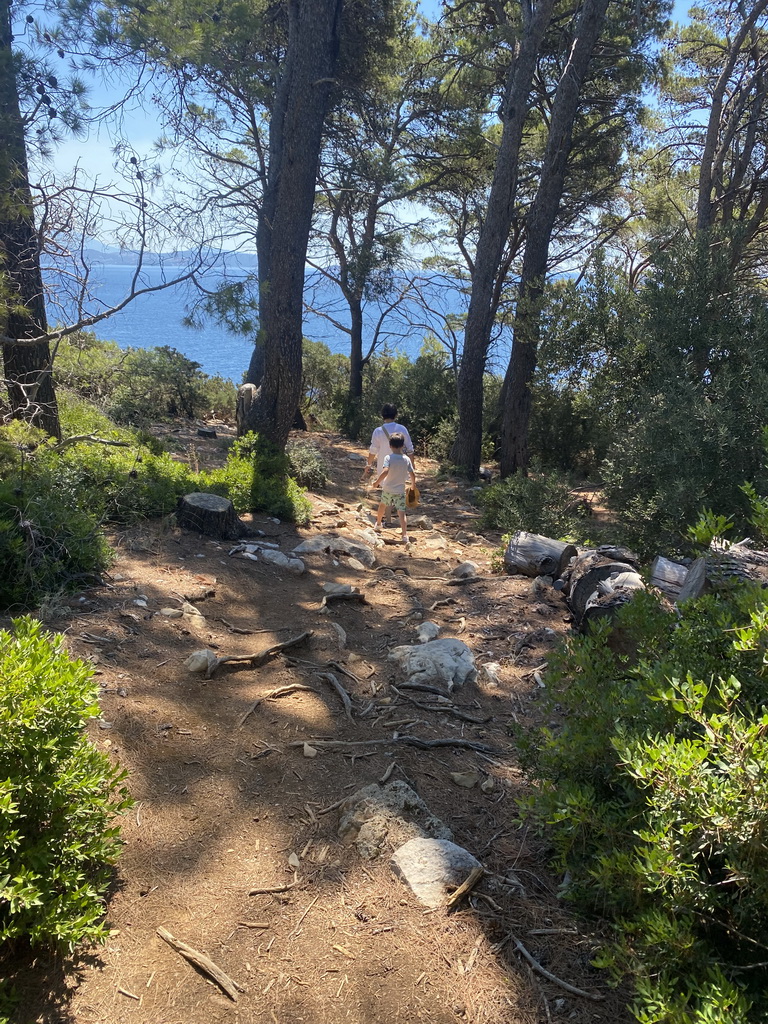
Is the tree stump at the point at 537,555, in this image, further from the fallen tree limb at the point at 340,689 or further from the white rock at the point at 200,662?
the white rock at the point at 200,662

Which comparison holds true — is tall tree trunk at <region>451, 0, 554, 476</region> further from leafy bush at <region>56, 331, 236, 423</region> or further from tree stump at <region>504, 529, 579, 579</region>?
tree stump at <region>504, 529, 579, 579</region>

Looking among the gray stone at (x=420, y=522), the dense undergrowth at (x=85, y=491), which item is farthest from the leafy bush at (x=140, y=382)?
the gray stone at (x=420, y=522)

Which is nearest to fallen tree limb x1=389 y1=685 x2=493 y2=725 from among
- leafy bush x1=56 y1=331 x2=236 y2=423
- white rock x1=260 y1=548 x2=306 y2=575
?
white rock x1=260 y1=548 x2=306 y2=575

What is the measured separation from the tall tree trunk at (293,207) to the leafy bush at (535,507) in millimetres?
3249

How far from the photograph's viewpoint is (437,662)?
15.2ft

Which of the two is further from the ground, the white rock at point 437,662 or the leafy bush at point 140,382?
the leafy bush at point 140,382

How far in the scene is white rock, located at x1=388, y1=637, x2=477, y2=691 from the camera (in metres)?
4.51

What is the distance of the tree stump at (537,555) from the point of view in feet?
22.4

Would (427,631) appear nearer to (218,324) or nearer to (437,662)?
(437,662)

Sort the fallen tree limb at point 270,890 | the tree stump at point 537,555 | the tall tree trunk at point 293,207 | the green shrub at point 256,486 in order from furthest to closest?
the tall tree trunk at point 293,207 < the green shrub at point 256,486 < the tree stump at point 537,555 < the fallen tree limb at point 270,890

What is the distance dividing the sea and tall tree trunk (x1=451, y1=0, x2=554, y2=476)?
332 centimetres

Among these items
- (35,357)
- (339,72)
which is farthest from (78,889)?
(339,72)

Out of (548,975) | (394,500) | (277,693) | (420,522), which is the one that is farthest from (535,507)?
(548,975)

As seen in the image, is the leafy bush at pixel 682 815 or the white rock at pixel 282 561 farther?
the white rock at pixel 282 561
